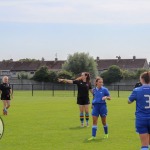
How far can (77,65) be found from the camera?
101 m

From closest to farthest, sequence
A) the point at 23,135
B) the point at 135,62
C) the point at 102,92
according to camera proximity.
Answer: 1. the point at 102,92
2. the point at 23,135
3. the point at 135,62

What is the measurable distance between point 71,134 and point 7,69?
139295mm

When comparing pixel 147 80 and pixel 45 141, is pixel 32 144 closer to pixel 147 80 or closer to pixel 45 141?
pixel 45 141

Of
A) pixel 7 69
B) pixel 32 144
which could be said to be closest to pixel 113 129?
pixel 32 144

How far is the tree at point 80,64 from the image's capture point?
101 metres

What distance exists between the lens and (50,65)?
144 m

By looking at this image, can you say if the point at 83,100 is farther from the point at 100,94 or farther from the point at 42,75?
the point at 42,75

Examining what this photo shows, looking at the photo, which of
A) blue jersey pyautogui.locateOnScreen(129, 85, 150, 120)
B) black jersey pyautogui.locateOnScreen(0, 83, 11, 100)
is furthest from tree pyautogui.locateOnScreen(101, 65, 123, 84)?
blue jersey pyautogui.locateOnScreen(129, 85, 150, 120)

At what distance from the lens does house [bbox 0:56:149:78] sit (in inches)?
5335

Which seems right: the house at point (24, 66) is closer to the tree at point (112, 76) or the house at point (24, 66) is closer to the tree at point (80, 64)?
the tree at point (80, 64)

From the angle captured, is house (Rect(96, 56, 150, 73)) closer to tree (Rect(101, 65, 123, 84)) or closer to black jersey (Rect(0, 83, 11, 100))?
tree (Rect(101, 65, 123, 84))

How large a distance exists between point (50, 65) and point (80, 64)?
43395 mm

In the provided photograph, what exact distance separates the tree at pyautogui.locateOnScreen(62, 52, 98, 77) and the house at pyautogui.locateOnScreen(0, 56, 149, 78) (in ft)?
101

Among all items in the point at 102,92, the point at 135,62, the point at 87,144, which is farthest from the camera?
the point at 135,62
